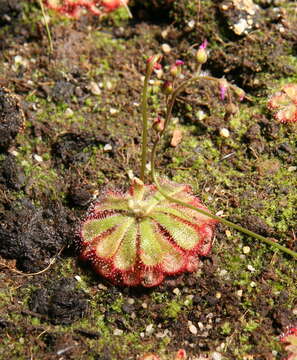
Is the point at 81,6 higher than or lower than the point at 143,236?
higher

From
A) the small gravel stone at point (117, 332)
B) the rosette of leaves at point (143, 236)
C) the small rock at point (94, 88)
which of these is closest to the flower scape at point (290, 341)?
the rosette of leaves at point (143, 236)

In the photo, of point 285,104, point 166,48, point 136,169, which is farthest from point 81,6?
point 285,104

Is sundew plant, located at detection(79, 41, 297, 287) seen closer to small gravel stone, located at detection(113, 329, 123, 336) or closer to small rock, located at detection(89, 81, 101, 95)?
small gravel stone, located at detection(113, 329, 123, 336)

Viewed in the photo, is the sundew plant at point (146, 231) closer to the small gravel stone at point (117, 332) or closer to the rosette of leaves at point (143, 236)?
the rosette of leaves at point (143, 236)

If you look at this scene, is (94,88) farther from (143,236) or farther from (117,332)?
(117,332)

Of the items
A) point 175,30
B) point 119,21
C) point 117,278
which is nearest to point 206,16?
point 175,30

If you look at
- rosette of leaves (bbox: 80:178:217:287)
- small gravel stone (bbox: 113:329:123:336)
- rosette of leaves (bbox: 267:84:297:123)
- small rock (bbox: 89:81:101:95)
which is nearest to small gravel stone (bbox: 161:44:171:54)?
small rock (bbox: 89:81:101:95)

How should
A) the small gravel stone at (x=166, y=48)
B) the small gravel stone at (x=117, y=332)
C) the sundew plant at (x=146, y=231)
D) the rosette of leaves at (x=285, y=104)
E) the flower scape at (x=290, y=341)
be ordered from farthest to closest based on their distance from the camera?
the small gravel stone at (x=166, y=48)
the rosette of leaves at (x=285, y=104)
the sundew plant at (x=146, y=231)
the small gravel stone at (x=117, y=332)
the flower scape at (x=290, y=341)
